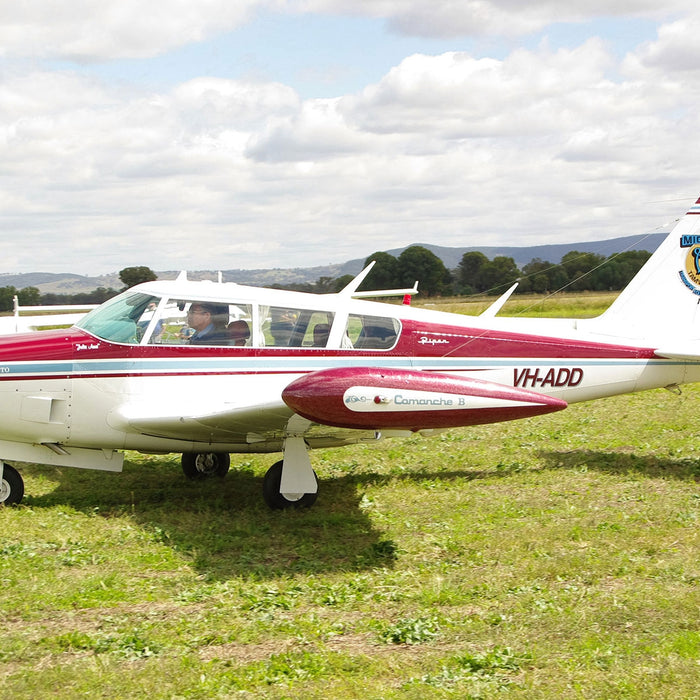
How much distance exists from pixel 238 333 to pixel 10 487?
251 cm

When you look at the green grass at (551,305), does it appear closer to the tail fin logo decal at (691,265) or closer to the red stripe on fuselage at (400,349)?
A: the tail fin logo decal at (691,265)

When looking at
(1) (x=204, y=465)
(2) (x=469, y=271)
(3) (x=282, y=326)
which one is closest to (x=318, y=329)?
(3) (x=282, y=326)

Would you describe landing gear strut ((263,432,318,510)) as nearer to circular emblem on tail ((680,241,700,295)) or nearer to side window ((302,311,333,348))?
side window ((302,311,333,348))

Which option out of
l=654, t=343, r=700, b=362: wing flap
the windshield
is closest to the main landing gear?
the windshield

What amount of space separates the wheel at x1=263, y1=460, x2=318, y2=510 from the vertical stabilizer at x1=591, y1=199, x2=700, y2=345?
146 inches

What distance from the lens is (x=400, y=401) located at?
5.60 metres

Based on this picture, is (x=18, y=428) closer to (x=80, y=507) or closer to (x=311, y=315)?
(x=80, y=507)

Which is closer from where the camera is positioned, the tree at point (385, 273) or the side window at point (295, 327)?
the side window at point (295, 327)

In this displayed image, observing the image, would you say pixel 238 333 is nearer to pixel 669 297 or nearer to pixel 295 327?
pixel 295 327

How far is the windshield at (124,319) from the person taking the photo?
→ 7188mm

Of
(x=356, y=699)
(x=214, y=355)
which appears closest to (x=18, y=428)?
(x=214, y=355)

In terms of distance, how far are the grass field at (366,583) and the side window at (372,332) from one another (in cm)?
154

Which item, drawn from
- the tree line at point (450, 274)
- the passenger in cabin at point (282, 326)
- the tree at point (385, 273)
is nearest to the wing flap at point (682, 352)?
the passenger in cabin at point (282, 326)

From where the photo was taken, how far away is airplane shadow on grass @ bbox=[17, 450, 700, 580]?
6.05m
